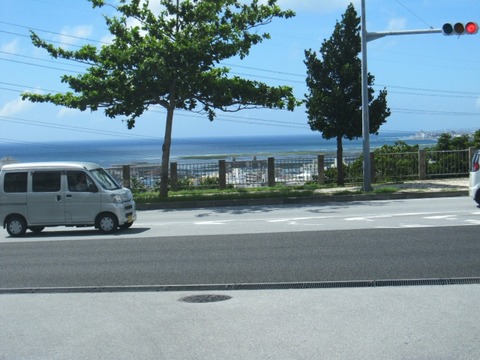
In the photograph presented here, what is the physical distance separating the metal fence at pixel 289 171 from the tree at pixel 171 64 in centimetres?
337

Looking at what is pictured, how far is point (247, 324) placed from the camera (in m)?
7.05

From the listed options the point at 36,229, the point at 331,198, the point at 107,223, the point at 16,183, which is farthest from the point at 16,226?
the point at 331,198

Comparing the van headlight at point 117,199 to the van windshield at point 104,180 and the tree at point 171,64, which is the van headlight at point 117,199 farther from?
the tree at point 171,64

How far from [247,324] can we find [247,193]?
56.6 ft

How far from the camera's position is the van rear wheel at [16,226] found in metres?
16.2

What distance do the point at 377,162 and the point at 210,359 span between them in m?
22.4

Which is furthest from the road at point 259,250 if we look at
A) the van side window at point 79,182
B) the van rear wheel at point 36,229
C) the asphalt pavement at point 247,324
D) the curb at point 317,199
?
the curb at point 317,199

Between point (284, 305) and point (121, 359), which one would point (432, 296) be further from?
point (121, 359)

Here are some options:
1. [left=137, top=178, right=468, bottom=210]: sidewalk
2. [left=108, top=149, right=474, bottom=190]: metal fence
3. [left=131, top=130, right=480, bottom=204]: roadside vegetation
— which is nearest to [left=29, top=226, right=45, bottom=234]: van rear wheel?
[left=137, top=178, right=468, bottom=210]: sidewalk

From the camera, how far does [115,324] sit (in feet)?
23.8

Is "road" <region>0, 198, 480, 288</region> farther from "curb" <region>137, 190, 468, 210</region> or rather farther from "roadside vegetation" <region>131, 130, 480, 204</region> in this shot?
"roadside vegetation" <region>131, 130, 480, 204</region>

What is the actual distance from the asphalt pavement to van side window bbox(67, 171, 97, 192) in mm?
7109

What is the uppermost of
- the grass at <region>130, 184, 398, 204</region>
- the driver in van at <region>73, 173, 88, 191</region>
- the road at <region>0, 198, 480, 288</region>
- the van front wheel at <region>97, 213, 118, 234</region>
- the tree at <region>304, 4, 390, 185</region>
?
the tree at <region>304, 4, 390, 185</region>

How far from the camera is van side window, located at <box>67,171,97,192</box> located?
1605 cm
